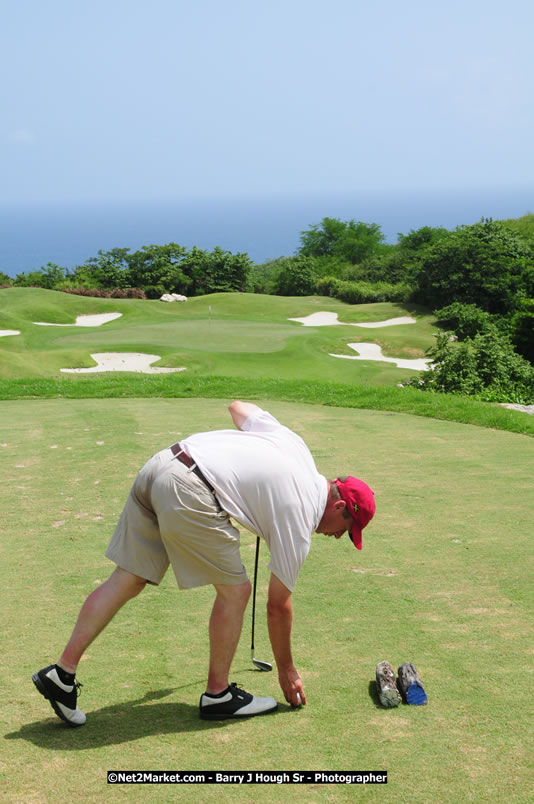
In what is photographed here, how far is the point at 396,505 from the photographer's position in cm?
697

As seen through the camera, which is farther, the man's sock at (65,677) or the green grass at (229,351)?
the green grass at (229,351)

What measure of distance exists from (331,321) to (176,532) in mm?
34103

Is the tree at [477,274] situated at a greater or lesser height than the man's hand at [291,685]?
lesser

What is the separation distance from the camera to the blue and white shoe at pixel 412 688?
11.9ft

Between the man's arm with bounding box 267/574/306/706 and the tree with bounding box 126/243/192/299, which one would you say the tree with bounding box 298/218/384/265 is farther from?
the man's arm with bounding box 267/574/306/706

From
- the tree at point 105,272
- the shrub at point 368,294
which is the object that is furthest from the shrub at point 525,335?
the tree at point 105,272

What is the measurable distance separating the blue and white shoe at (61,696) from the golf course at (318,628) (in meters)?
0.07

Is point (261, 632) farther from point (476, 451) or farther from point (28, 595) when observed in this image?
point (476, 451)

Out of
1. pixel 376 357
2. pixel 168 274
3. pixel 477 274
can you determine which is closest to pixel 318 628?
pixel 376 357

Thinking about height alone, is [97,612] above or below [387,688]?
above

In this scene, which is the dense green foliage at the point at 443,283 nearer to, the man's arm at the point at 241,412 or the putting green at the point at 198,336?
the putting green at the point at 198,336

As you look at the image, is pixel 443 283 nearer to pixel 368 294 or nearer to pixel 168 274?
pixel 368 294

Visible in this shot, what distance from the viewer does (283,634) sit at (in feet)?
11.6

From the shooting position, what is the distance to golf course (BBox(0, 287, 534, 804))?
3.13 meters
